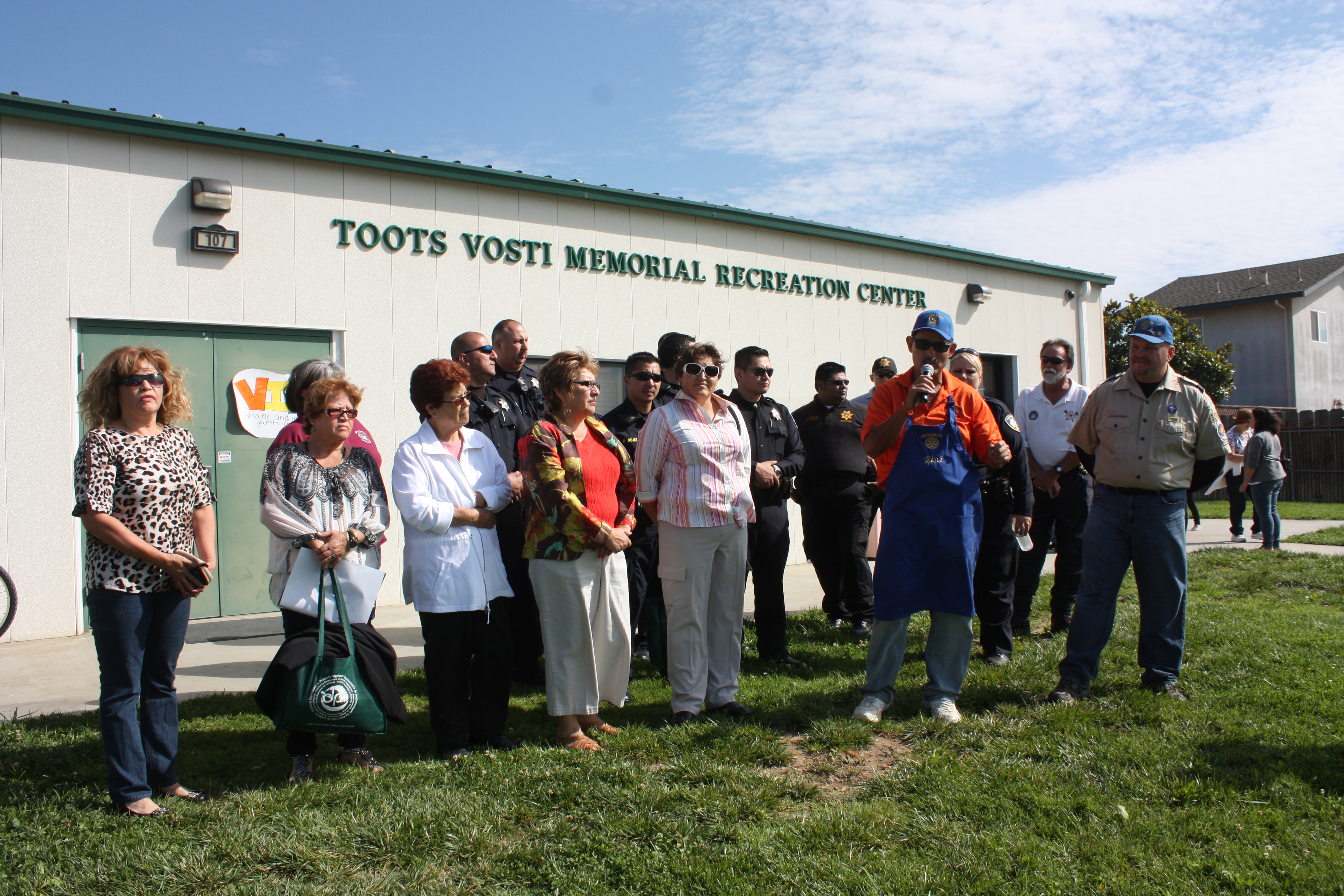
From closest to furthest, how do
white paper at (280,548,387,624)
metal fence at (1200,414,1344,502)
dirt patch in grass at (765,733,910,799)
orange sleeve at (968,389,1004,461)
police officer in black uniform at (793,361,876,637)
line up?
1. dirt patch in grass at (765,733,910,799)
2. white paper at (280,548,387,624)
3. orange sleeve at (968,389,1004,461)
4. police officer in black uniform at (793,361,876,637)
5. metal fence at (1200,414,1344,502)

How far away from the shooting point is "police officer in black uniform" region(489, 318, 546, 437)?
5703 millimetres

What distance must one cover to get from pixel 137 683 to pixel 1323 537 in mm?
13390

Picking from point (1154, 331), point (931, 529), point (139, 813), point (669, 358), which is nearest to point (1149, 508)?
point (1154, 331)

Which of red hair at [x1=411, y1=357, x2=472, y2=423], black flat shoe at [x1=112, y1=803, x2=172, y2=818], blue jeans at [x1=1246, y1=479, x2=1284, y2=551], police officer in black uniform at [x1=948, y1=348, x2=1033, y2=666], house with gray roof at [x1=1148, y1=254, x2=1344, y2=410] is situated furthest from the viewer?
house with gray roof at [x1=1148, y1=254, x2=1344, y2=410]

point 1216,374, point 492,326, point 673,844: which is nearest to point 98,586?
point 673,844

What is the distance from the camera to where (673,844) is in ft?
10.5

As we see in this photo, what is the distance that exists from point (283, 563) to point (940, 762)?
2918 mm

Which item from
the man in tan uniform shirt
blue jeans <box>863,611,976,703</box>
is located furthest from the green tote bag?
the man in tan uniform shirt

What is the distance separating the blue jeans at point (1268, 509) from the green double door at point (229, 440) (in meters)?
10.6

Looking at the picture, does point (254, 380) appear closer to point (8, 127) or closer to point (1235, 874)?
point (8, 127)

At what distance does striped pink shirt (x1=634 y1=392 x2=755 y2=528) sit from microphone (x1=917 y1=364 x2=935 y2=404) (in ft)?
3.08

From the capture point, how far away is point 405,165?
328 inches

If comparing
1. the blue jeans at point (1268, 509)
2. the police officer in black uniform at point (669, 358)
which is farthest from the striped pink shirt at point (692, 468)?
the blue jeans at point (1268, 509)

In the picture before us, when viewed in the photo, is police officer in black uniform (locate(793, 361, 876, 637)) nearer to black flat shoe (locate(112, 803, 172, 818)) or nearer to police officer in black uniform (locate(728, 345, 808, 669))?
police officer in black uniform (locate(728, 345, 808, 669))
